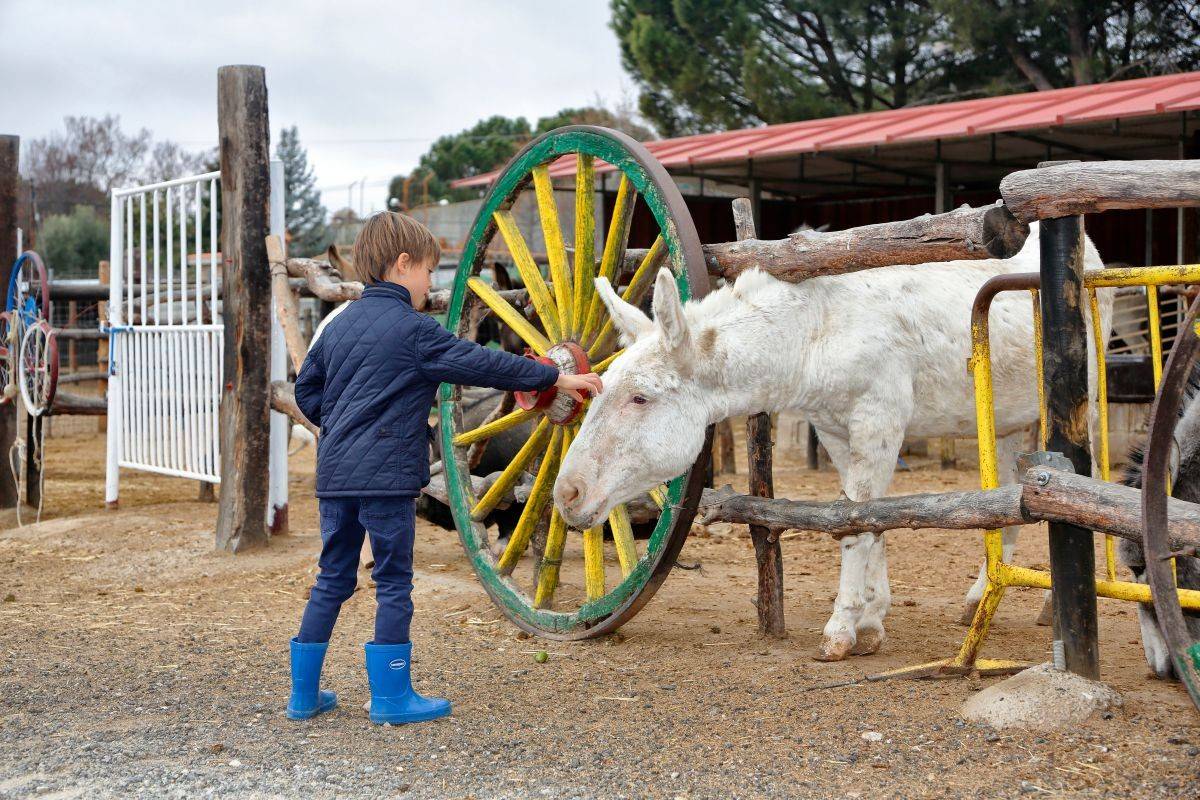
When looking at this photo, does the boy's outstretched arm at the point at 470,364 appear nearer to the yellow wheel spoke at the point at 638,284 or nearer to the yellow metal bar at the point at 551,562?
the yellow wheel spoke at the point at 638,284

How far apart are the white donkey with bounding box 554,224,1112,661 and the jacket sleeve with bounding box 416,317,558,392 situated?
1.13ft

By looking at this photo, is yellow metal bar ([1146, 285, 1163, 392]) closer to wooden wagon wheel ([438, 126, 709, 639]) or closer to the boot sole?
wooden wagon wheel ([438, 126, 709, 639])

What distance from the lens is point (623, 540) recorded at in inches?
180

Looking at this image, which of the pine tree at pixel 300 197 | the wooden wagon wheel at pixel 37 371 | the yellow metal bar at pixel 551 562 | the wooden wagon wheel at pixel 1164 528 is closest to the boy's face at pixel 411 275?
the yellow metal bar at pixel 551 562

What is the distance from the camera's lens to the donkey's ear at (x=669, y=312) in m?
3.73

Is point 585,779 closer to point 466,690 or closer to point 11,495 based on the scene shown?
point 466,690

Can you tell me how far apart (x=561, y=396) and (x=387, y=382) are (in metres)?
0.84

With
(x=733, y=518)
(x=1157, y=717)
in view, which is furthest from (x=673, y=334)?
(x=1157, y=717)

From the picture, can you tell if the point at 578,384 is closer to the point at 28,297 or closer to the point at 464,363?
the point at 464,363

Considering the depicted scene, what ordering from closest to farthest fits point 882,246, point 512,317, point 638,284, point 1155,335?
point 1155,335 → point 882,246 → point 638,284 → point 512,317

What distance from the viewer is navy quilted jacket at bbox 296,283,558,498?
367cm

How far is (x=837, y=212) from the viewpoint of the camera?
1708 cm

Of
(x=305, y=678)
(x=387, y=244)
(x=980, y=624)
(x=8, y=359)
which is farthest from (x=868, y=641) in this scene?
(x=8, y=359)

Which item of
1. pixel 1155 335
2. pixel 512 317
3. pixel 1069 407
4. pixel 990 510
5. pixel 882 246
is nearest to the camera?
pixel 1069 407
